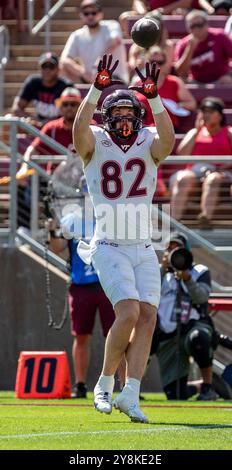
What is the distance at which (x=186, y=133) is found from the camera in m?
15.5

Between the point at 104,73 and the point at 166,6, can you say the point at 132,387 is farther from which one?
the point at 166,6

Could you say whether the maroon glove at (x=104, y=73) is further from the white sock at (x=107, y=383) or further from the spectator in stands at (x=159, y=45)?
the spectator in stands at (x=159, y=45)

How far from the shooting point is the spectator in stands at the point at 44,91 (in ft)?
51.5

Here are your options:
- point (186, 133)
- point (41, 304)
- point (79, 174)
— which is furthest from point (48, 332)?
point (186, 133)

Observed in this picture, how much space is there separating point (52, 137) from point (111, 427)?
256 inches

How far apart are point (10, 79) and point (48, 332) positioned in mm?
5287

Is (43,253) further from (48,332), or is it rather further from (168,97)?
(168,97)

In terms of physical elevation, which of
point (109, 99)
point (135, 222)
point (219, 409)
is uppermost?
point (109, 99)

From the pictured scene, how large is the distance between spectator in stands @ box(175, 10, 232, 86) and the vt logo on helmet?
24.5 ft

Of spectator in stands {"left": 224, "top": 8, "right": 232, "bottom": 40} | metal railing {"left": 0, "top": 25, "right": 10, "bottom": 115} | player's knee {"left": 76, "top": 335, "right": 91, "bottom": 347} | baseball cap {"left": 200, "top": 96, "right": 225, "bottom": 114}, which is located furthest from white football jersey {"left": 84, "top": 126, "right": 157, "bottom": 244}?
spectator in stands {"left": 224, "top": 8, "right": 232, "bottom": 40}

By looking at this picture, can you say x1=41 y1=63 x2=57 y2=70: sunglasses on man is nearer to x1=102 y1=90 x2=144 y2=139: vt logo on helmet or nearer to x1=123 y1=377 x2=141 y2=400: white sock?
x1=102 y1=90 x2=144 y2=139: vt logo on helmet

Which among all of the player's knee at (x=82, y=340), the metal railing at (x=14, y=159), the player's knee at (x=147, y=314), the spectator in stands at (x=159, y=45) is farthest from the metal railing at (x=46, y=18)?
the player's knee at (x=147, y=314)

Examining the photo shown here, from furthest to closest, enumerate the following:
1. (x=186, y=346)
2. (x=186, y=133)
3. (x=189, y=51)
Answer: (x=189, y=51) < (x=186, y=133) < (x=186, y=346)

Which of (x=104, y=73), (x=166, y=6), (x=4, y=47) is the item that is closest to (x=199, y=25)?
(x=166, y=6)
